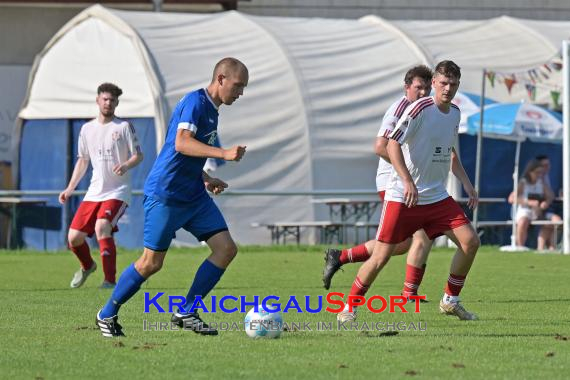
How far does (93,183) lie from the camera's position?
1515 centimetres

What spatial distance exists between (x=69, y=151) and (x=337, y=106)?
5421 millimetres

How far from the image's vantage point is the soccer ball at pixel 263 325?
948 centimetres

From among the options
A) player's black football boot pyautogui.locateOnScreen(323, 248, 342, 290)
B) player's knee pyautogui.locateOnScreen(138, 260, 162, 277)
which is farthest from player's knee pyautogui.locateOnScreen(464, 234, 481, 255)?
player's knee pyautogui.locateOnScreen(138, 260, 162, 277)

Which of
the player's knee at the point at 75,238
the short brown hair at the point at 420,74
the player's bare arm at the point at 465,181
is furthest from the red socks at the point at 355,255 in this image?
the player's knee at the point at 75,238

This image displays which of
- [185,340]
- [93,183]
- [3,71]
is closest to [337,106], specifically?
[3,71]

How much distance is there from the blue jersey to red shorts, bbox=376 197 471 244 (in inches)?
67.8

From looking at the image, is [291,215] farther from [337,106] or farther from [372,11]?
[372,11]

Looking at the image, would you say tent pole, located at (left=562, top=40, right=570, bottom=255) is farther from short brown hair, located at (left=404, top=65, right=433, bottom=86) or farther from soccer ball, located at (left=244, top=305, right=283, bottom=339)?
soccer ball, located at (left=244, top=305, right=283, bottom=339)

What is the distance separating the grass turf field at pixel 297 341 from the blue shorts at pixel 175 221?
67 centimetres

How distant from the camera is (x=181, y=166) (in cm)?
952

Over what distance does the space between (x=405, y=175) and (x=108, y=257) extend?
5.46 meters

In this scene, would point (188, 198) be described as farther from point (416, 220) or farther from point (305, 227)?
point (305, 227)

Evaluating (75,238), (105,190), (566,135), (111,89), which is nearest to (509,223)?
(566,135)

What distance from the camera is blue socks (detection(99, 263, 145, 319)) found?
31.3ft
